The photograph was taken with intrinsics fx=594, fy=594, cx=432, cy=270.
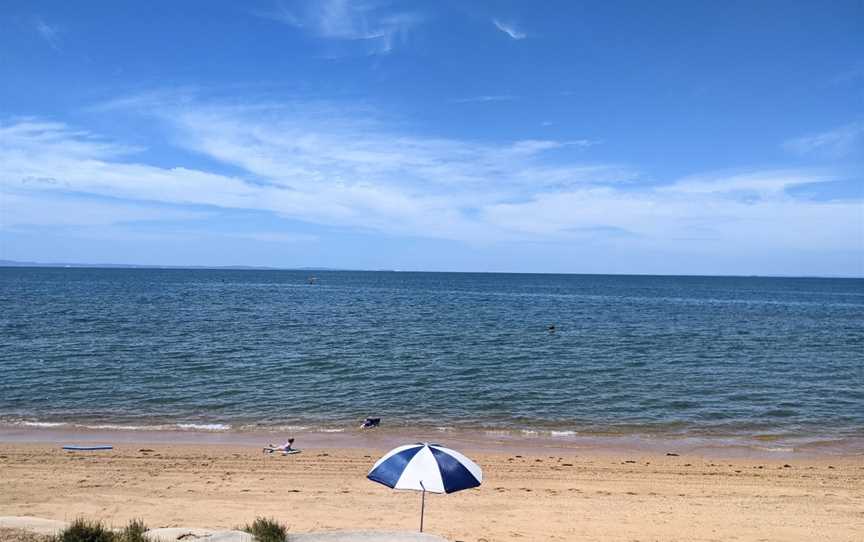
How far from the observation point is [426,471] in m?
9.59

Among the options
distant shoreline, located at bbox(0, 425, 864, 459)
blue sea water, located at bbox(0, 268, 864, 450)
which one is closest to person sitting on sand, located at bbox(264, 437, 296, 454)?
distant shoreline, located at bbox(0, 425, 864, 459)

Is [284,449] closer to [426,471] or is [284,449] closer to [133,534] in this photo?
[426,471]

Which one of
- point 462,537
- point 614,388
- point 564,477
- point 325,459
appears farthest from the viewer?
point 614,388

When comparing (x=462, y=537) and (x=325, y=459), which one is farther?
(x=325, y=459)

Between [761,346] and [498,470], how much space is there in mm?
32472

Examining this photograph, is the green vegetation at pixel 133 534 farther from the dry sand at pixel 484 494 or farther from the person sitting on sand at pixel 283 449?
the person sitting on sand at pixel 283 449

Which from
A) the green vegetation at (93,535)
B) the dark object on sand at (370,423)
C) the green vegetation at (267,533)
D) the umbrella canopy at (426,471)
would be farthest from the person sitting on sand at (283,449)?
the green vegetation at (267,533)

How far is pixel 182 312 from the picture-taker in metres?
60.2

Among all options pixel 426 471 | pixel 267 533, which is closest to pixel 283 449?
pixel 426 471

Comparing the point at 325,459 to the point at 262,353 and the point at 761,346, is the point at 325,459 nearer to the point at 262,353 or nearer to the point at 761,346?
the point at 262,353

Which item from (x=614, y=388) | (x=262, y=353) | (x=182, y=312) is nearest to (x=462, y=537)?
(x=614, y=388)

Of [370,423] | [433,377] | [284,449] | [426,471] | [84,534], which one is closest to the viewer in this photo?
[84,534]

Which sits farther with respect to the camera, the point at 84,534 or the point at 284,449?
the point at 284,449

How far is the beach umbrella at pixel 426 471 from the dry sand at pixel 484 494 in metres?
2.13
